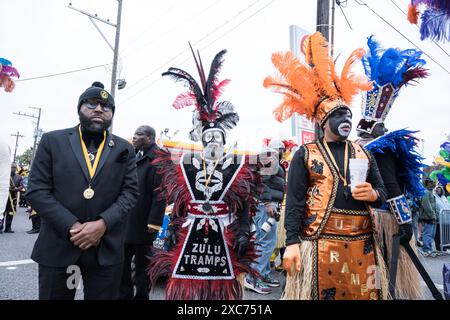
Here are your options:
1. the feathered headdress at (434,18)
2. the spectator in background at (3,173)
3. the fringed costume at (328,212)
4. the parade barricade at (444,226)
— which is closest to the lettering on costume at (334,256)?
the fringed costume at (328,212)

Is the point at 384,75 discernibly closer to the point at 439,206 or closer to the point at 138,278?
the point at 138,278

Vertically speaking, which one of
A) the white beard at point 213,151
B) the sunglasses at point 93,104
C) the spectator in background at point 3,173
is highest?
the sunglasses at point 93,104

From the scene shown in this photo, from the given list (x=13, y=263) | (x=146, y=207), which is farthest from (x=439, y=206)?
(x=13, y=263)

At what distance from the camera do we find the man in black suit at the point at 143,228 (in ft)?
11.2

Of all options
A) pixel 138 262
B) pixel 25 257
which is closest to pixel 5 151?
pixel 138 262

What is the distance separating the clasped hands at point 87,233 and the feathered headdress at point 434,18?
2771mm

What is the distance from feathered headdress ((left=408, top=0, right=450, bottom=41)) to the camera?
2.49 m

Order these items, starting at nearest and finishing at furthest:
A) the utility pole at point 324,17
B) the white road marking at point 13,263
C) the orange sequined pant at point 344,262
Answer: the orange sequined pant at point 344,262 < the white road marking at point 13,263 < the utility pole at point 324,17

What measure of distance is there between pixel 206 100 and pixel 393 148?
1.72 m

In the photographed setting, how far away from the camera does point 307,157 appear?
254 cm

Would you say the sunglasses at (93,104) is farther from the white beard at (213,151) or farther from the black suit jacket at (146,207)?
the black suit jacket at (146,207)
